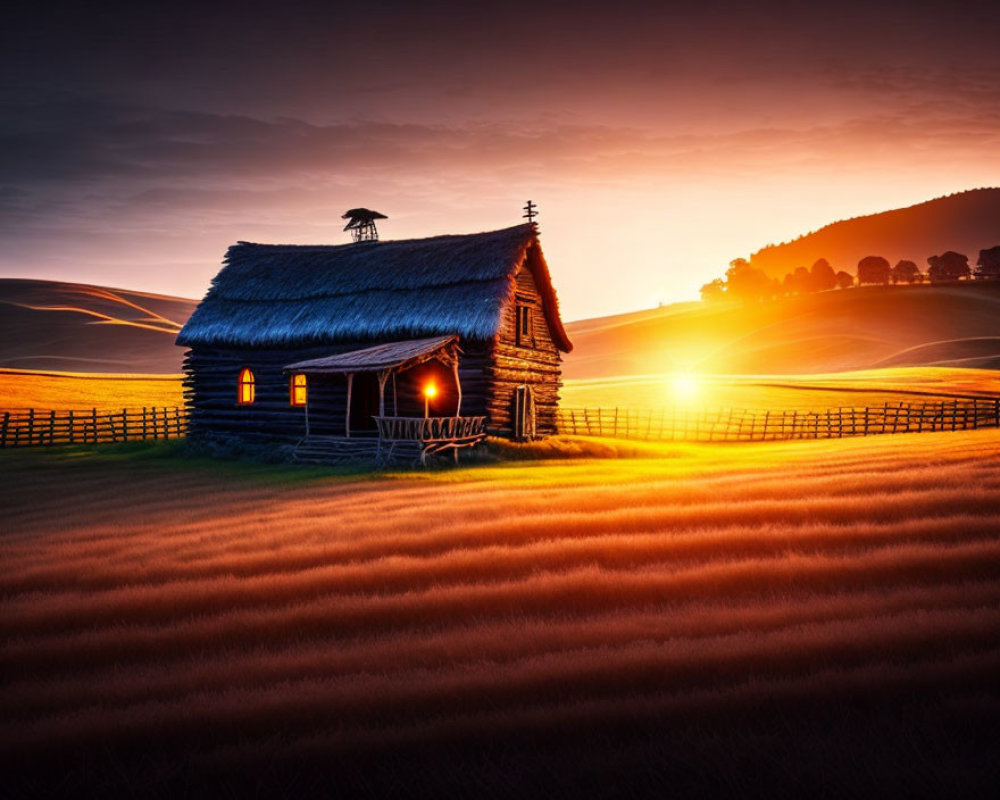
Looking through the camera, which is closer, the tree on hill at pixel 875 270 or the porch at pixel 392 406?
the porch at pixel 392 406

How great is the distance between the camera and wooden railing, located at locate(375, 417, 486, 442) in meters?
23.8

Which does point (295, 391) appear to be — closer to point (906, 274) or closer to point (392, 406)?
→ point (392, 406)

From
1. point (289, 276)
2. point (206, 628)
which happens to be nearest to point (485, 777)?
point (206, 628)

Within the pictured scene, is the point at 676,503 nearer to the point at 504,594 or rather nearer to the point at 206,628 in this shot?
the point at 504,594

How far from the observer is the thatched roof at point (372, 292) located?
27.5 metres

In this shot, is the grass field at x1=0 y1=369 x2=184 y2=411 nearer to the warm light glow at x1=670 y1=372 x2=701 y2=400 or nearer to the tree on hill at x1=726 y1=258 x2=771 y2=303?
the warm light glow at x1=670 y1=372 x2=701 y2=400

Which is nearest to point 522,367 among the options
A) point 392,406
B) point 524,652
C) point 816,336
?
point 392,406

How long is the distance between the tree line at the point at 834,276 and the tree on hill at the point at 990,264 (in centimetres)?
80

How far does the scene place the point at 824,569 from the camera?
792 centimetres

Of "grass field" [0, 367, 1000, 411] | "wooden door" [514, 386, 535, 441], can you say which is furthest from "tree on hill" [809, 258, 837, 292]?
"wooden door" [514, 386, 535, 441]

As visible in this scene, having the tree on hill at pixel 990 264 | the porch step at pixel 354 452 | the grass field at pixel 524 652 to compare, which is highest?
the tree on hill at pixel 990 264

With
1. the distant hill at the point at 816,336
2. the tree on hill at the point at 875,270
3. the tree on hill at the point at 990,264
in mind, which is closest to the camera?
the distant hill at the point at 816,336

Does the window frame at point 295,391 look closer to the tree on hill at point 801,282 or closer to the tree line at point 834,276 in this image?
the tree line at point 834,276

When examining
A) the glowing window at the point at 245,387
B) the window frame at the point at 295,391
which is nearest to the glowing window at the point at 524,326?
the window frame at the point at 295,391
